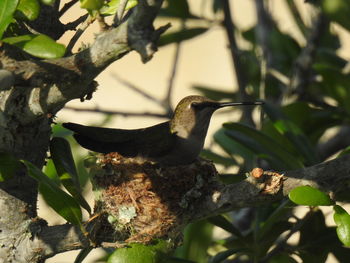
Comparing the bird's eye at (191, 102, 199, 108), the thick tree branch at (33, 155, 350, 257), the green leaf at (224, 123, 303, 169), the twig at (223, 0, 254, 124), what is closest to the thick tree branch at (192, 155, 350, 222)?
the thick tree branch at (33, 155, 350, 257)

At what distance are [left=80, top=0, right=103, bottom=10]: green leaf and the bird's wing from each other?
4.35 feet

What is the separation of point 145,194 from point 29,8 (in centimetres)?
127

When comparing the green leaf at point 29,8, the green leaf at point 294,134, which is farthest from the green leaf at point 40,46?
the green leaf at point 294,134

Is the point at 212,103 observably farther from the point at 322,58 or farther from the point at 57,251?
the point at 57,251

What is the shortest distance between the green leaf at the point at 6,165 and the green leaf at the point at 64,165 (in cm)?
30

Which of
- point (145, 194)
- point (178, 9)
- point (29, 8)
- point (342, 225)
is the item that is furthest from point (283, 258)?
point (29, 8)

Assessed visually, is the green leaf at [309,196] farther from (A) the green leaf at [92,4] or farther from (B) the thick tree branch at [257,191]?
(A) the green leaf at [92,4]

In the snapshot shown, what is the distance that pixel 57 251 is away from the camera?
2369 mm

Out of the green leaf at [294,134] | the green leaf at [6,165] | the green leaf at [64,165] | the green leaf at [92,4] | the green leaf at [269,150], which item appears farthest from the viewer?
the green leaf at [294,134]

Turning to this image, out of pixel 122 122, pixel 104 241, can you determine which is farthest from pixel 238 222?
pixel 122 122

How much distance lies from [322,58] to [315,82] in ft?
0.46

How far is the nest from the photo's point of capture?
2746 millimetres

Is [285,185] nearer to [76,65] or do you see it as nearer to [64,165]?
[64,165]

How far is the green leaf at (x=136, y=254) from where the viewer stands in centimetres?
238
